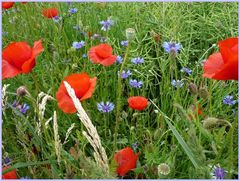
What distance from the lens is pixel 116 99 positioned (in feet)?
3.75

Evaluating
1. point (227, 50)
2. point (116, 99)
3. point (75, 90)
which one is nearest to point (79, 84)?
point (75, 90)

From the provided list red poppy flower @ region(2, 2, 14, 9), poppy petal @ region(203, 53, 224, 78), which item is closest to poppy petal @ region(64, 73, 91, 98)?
poppy petal @ region(203, 53, 224, 78)

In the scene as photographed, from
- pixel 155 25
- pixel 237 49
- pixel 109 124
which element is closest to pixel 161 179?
pixel 237 49

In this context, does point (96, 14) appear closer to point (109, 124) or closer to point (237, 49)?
point (109, 124)

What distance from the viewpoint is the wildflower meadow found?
2.16ft

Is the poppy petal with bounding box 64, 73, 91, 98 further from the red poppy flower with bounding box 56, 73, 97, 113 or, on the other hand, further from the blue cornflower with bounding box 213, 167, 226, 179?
the blue cornflower with bounding box 213, 167, 226, 179

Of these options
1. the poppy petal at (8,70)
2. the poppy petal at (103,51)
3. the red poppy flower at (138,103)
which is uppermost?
the poppy petal at (8,70)

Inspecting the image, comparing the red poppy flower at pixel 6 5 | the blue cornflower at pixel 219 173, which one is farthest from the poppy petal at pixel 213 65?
the red poppy flower at pixel 6 5

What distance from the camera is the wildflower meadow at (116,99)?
658 millimetres

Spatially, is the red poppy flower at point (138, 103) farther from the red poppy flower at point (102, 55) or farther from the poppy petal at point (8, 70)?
the poppy petal at point (8, 70)

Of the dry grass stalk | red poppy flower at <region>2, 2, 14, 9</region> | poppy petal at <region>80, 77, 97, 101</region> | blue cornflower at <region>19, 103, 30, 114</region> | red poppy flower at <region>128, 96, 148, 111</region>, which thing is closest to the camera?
the dry grass stalk

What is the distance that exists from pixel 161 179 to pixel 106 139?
0.31 metres

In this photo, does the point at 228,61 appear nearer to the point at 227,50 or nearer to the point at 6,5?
the point at 227,50

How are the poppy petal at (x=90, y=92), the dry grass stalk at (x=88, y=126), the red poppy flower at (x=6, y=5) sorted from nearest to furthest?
the dry grass stalk at (x=88, y=126) → the poppy petal at (x=90, y=92) → the red poppy flower at (x=6, y=5)
